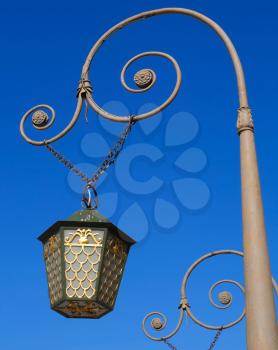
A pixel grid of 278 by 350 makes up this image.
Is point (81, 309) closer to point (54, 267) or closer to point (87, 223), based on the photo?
point (54, 267)

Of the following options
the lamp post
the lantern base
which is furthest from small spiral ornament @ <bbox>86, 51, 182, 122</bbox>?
the lantern base

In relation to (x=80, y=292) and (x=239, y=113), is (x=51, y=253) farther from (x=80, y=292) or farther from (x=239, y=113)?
(x=239, y=113)

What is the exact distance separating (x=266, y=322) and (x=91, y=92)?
268 cm

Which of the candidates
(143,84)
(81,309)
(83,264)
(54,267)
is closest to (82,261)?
(83,264)

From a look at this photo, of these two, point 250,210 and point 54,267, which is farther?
point 54,267

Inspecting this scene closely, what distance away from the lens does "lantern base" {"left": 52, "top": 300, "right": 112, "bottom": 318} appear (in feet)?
14.2

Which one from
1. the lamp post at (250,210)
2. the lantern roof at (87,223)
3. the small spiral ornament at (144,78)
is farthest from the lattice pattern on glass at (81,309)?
the small spiral ornament at (144,78)

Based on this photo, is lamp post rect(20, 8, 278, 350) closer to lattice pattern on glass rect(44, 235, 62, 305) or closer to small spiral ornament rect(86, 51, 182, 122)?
small spiral ornament rect(86, 51, 182, 122)

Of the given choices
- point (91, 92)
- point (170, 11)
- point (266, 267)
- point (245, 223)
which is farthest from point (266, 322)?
point (170, 11)

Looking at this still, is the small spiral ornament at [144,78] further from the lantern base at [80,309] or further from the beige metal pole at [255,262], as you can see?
the lantern base at [80,309]

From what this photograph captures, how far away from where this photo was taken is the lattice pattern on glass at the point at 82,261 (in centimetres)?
429

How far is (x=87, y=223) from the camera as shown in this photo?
14.6 feet

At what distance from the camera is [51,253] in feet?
14.9

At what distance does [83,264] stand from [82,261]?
23 millimetres
